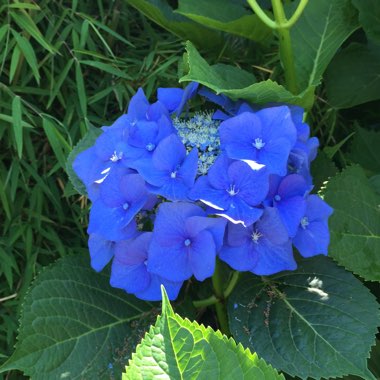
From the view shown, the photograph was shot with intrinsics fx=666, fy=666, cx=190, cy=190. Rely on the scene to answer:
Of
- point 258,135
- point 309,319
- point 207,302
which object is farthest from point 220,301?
point 258,135

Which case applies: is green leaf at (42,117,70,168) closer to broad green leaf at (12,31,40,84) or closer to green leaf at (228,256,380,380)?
broad green leaf at (12,31,40,84)

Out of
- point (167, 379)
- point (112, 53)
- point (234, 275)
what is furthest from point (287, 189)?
point (112, 53)

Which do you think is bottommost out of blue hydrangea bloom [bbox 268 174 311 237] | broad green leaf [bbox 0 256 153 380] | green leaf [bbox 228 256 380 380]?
broad green leaf [bbox 0 256 153 380]

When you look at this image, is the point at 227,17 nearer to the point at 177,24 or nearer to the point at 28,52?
the point at 177,24

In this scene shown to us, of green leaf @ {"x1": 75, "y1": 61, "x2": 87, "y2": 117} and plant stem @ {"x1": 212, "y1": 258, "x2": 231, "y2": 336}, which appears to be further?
green leaf @ {"x1": 75, "y1": 61, "x2": 87, "y2": 117}

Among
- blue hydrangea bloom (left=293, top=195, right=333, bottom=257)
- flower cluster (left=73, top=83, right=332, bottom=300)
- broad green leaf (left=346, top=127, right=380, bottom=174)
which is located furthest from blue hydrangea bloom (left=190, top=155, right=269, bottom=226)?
broad green leaf (left=346, top=127, right=380, bottom=174)

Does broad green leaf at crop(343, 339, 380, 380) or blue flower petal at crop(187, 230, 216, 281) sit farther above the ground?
blue flower petal at crop(187, 230, 216, 281)

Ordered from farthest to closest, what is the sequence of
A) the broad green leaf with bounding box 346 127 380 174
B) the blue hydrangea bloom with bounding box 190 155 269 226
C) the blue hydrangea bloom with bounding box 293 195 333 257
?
the broad green leaf with bounding box 346 127 380 174 → the blue hydrangea bloom with bounding box 293 195 333 257 → the blue hydrangea bloom with bounding box 190 155 269 226

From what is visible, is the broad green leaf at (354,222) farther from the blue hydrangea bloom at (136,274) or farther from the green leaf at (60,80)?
the green leaf at (60,80)

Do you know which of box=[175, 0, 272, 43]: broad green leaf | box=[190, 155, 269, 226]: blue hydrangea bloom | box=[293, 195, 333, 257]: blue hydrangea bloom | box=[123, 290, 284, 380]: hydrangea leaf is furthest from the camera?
box=[175, 0, 272, 43]: broad green leaf
